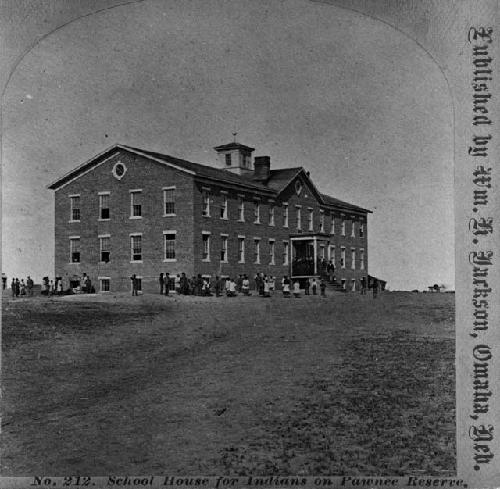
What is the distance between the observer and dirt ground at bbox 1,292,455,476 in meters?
5.01

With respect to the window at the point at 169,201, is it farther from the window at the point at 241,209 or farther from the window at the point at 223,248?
the window at the point at 241,209

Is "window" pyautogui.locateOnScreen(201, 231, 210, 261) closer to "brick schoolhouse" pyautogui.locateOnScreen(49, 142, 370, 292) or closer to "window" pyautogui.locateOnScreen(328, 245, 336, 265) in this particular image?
"brick schoolhouse" pyautogui.locateOnScreen(49, 142, 370, 292)

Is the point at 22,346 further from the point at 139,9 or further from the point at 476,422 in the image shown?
the point at 476,422

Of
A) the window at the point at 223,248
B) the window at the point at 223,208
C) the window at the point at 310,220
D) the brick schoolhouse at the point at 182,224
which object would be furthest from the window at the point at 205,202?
the window at the point at 310,220

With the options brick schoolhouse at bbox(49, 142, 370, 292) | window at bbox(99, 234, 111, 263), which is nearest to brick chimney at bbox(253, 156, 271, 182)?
brick schoolhouse at bbox(49, 142, 370, 292)

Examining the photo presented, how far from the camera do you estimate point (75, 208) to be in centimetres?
595

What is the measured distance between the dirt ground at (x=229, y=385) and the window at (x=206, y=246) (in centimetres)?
43

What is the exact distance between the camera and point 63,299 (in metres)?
5.77

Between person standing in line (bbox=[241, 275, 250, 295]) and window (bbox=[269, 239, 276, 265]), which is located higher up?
window (bbox=[269, 239, 276, 265])

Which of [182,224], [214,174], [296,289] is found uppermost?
[214,174]

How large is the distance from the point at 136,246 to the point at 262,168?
4.79 feet

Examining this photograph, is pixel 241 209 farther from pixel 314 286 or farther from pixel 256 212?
pixel 314 286

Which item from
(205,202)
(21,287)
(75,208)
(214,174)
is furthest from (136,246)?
(21,287)

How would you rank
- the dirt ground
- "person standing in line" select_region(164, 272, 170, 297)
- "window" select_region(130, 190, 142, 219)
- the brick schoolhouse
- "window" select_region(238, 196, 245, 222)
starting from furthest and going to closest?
"window" select_region(238, 196, 245, 222) → "window" select_region(130, 190, 142, 219) → the brick schoolhouse → "person standing in line" select_region(164, 272, 170, 297) → the dirt ground
